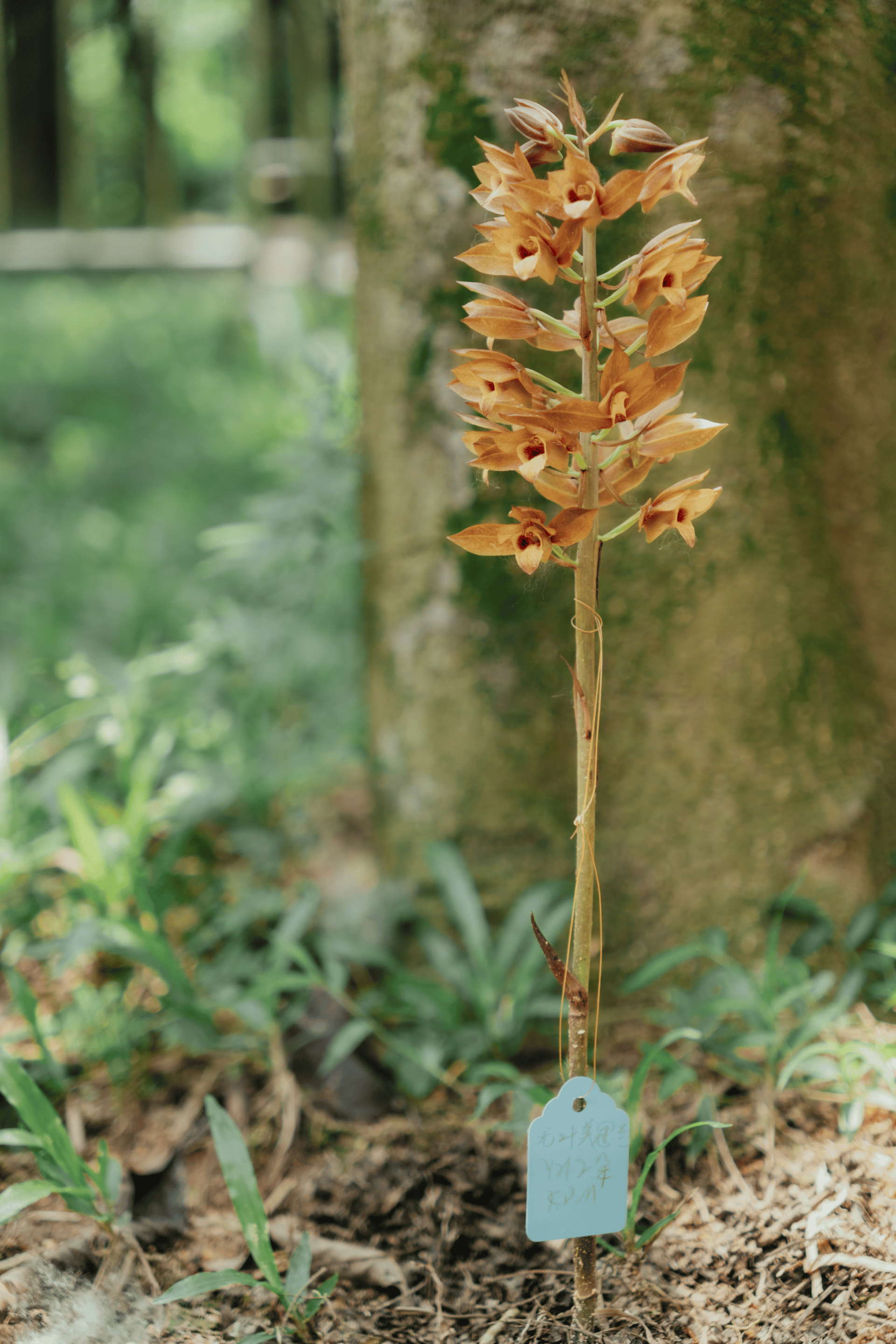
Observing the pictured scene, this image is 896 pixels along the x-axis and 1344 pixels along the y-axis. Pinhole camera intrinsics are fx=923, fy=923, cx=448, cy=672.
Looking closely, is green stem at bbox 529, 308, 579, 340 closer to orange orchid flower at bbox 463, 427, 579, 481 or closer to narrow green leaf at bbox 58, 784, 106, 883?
orange orchid flower at bbox 463, 427, 579, 481

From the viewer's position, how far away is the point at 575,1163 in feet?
3.44

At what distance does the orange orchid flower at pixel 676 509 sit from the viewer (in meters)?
0.99

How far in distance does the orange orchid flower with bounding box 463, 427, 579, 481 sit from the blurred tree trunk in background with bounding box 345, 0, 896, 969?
0.60 meters

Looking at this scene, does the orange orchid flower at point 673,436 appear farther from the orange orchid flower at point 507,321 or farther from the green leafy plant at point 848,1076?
the green leafy plant at point 848,1076

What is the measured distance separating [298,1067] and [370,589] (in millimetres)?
959

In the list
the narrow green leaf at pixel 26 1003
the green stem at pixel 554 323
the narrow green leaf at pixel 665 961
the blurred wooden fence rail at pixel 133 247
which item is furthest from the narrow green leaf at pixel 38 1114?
the blurred wooden fence rail at pixel 133 247

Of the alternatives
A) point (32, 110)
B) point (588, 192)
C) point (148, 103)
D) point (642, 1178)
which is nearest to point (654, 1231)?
point (642, 1178)

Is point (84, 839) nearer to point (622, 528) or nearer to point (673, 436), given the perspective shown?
point (622, 528)

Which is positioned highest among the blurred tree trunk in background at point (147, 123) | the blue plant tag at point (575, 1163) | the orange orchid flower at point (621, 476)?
the blurred tree trunk in background at point (147, 123)

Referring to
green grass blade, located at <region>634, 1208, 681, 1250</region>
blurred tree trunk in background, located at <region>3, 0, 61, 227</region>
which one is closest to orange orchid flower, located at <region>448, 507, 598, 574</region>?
green grass blade, located at <region>634, 1208, 681, 1250</region>

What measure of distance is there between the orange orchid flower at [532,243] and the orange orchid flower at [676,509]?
0.84ft

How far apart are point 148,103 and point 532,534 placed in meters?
9.26

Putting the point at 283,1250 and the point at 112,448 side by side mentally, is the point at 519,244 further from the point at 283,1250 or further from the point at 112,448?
the point at 112,448

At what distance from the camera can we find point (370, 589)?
1.98 meters
